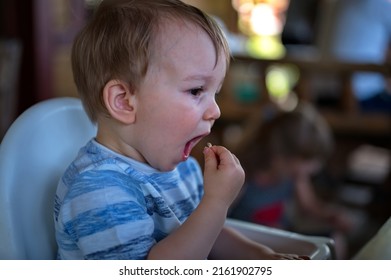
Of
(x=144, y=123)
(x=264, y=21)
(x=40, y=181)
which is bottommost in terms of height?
(x=264, y=21)

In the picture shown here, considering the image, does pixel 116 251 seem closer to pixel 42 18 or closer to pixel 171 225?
pixel 171 225

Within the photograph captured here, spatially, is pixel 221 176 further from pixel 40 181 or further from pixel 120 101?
pixel 40 181

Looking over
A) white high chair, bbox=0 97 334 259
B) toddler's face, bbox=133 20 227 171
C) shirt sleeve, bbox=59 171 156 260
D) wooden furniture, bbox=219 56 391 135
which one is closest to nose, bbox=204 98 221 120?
toddler's face, bbox=133 20 227 171

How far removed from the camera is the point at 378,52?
235 centimetres

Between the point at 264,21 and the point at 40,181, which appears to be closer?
the point at 40,181

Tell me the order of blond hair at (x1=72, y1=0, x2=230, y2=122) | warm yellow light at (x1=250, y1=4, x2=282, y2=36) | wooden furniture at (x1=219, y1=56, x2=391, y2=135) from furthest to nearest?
warm yellow light at (x1=250, y1=4, x2=282, y2=36), wooden furniture at (x1=219, y1=56, x2=391, y2=135), blond hair at (x1=72, y1=0, x2=230, y2=122)

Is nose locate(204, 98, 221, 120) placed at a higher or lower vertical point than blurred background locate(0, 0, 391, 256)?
higher

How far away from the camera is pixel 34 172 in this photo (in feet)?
2.34

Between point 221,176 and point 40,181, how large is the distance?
0.25 meters

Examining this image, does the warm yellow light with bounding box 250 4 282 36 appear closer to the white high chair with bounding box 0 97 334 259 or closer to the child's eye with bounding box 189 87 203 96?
the white high chair with bounding box 0 97 334 259

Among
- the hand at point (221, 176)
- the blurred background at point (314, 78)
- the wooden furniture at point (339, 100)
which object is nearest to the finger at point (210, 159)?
the hand at point (221, 176)

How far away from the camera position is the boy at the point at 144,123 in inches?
22.8

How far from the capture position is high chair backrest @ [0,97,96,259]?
0.66 m

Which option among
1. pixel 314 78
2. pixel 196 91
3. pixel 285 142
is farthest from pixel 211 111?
pixel 314 78
